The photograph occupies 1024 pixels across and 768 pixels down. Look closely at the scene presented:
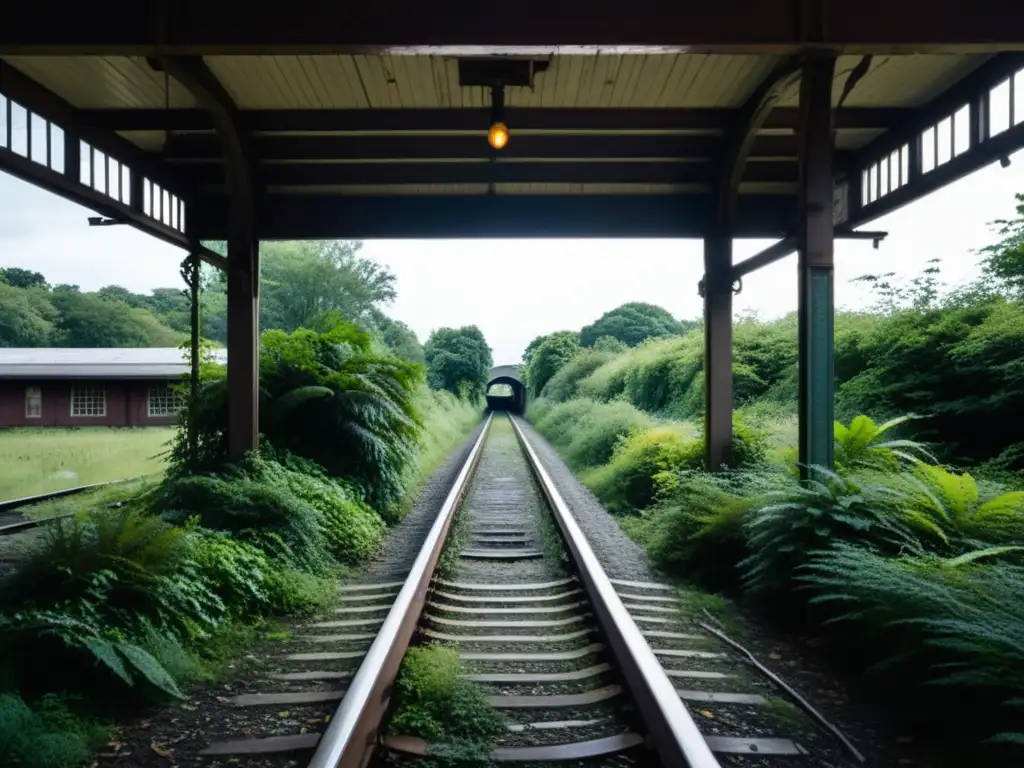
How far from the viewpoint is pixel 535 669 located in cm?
395

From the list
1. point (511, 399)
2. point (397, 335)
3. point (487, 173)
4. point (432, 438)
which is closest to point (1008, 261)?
point (487, 173)

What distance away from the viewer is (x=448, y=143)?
7270 millimetres

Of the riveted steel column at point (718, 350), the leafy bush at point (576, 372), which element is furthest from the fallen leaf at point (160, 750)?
the leafy bush at point (576, 372)

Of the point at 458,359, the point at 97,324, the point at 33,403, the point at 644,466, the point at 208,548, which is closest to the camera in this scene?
→ the point at 208,548

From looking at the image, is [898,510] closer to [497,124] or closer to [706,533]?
[706,533]

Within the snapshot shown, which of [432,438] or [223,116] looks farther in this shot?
[432,438]

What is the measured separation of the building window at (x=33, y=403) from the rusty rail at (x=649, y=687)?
27.2 meters

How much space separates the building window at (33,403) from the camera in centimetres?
2552

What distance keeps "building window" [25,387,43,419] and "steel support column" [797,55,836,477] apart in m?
28.5

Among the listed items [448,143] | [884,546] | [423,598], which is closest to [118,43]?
[448,143]

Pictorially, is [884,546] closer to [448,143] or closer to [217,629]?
[217,629]

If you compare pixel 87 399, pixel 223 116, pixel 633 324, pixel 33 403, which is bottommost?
pixel 33 403

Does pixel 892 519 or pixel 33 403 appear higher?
pixel 33 403

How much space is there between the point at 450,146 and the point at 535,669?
213 inches
